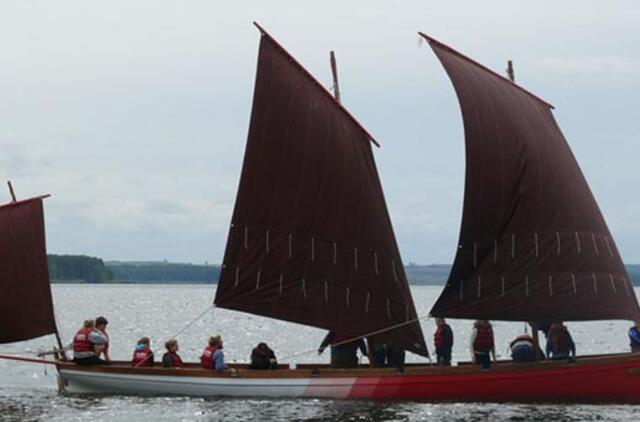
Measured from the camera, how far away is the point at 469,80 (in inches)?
1586

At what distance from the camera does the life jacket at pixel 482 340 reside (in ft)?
127

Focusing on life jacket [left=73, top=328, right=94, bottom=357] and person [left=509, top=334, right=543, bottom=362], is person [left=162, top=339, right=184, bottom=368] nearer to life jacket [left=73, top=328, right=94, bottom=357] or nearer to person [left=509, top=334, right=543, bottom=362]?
life jacket [left=73, top=328, right=94, bottom=357]

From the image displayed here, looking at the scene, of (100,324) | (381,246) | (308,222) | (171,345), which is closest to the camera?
(308,222)

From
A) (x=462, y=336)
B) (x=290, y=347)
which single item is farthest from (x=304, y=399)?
(x=462, y=336)

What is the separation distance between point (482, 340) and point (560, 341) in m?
2.26

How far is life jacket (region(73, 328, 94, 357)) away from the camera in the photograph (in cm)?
4222

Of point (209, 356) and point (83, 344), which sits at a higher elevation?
point (83, 344)

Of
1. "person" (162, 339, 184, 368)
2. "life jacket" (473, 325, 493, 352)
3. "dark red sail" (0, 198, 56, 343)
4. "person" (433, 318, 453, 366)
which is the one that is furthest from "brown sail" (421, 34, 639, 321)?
"dark red sail" (0, 198, 56, 343)

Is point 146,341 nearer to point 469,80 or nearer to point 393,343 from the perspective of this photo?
point 393,343

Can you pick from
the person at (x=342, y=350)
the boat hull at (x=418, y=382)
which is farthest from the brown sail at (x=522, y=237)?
the person at (x=342, y=350)

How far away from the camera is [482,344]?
38625 mm

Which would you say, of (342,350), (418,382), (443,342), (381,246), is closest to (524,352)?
(443,342)

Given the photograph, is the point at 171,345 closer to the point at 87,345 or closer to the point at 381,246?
the point at 87,345

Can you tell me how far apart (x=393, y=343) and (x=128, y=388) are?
28.3 feet
